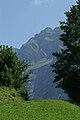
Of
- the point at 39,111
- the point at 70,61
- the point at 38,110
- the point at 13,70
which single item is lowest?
the point at 39,111

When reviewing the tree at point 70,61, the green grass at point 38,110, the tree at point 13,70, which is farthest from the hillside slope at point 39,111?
the tree at point 13,70

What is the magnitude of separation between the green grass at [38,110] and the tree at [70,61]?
38.1 feet

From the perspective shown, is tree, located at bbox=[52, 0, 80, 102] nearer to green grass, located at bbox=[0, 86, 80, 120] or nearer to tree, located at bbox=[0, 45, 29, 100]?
tree, located at bbox=[0, 45, 29, 100]

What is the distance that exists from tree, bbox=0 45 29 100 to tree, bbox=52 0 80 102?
18.2 feet

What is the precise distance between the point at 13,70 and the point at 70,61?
9.20 metres

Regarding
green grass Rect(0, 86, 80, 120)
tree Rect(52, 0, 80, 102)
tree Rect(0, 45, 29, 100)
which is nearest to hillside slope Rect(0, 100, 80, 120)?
green grass Rect(0, 86, 80, 120)

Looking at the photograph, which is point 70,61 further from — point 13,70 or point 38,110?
point 38,110

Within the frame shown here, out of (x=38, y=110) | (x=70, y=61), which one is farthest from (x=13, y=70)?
(x=38, y=110)

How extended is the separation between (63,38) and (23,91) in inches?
422

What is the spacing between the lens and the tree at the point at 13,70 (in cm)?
5701

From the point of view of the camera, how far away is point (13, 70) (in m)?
59.3

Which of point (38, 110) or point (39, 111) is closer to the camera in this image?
point (39, 111)

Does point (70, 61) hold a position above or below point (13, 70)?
below

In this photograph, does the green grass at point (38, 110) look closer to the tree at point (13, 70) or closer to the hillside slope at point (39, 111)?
the hillside slope at point (39, 111)
